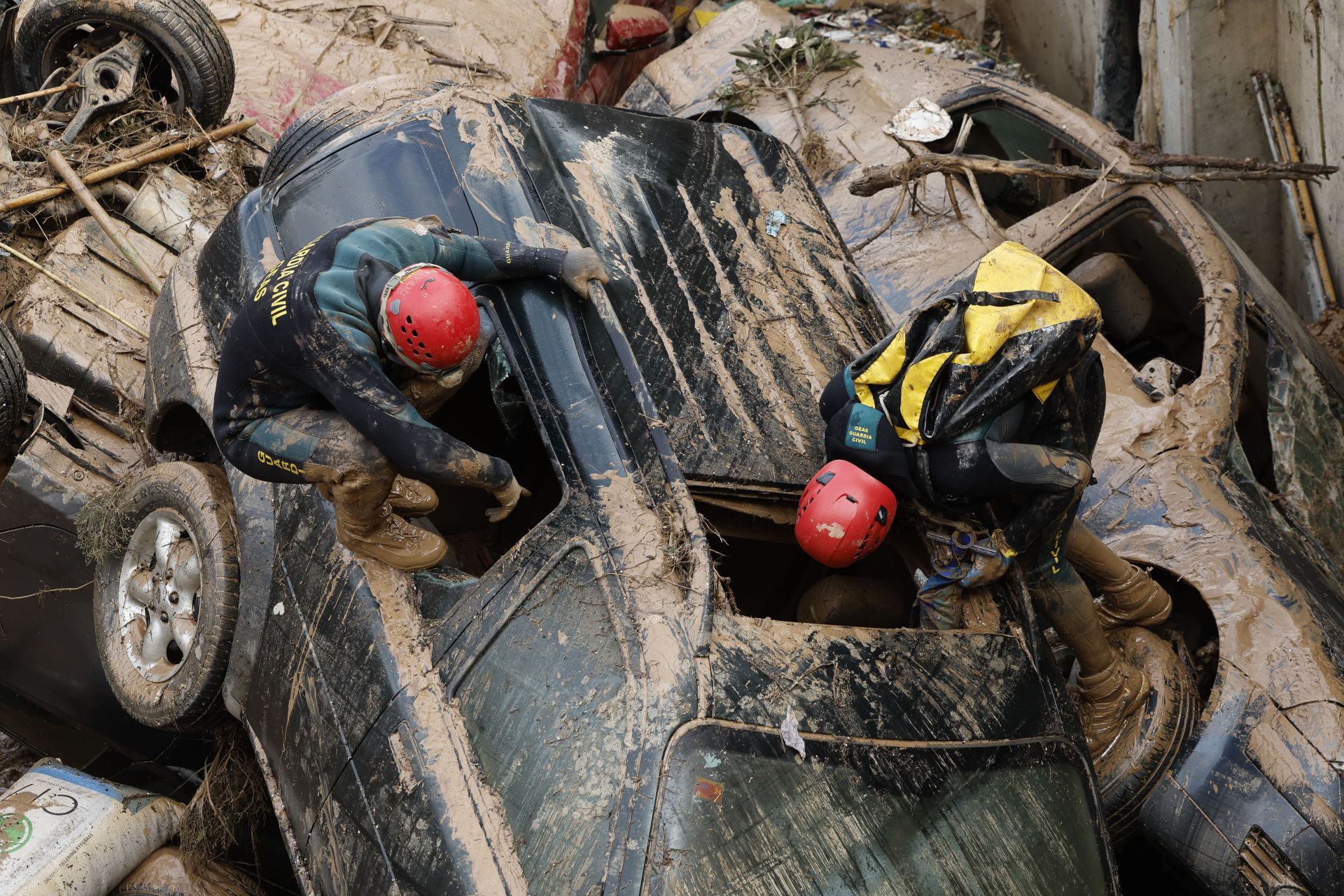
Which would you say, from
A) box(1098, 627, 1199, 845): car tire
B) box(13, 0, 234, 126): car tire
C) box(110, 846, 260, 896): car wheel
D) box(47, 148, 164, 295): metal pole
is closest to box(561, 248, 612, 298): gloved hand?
box(1098, 627, 1199, 845): car tire

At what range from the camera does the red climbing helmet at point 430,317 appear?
113 inches

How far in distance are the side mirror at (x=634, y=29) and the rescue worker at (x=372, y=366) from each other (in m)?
4.19

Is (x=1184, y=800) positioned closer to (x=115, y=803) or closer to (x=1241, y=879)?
(x=1241, y=879)

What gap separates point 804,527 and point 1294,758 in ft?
5.44

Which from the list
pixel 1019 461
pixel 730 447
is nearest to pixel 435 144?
pixel 730 447

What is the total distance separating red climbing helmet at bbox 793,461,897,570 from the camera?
302 cm

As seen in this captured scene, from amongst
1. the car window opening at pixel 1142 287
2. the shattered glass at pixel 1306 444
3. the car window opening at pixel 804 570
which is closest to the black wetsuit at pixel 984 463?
the car window opening at pixel 804 570

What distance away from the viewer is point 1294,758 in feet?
11.1

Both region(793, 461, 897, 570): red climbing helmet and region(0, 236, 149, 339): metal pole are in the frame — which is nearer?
region(793, 461, 897, 570): red climbing helmet

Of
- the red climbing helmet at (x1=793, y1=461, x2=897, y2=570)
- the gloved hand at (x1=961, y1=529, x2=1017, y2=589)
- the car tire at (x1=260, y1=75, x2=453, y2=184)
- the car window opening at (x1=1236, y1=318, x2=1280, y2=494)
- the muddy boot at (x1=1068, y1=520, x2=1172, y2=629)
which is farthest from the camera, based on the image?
the car window opening at (x1=1236, y1=318, x2=1280, y2=494)

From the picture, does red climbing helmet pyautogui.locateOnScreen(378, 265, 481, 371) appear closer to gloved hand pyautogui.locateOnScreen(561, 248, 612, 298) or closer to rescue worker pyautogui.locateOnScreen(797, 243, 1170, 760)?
gloved hand pyautogui.locateOnScreen(561, 248, 612, 298)

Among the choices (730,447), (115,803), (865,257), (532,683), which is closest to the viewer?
(532,683)

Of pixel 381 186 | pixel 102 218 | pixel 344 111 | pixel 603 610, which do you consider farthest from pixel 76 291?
pixel 603 610

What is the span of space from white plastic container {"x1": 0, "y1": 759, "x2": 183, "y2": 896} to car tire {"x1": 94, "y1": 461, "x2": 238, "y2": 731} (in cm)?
41
